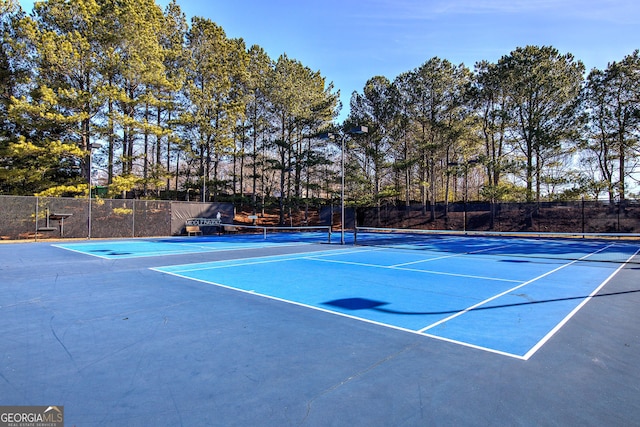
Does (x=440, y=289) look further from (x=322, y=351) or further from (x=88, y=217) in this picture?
(x=88, y=217)

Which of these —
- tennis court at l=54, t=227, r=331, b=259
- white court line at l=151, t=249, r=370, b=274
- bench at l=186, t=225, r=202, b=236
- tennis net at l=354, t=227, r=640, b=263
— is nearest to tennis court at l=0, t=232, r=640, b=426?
white court line at l=151, t=249, r=370, b=274

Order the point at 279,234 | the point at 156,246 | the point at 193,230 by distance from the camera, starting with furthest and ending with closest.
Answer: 1. the point at 279,234
2. the point at 193,230
3. the point at 156,246

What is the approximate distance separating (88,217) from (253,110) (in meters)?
17.3

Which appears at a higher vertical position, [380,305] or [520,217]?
[520,217]

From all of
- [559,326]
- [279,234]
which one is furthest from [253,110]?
[559,326]

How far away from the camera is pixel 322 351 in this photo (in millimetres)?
3889

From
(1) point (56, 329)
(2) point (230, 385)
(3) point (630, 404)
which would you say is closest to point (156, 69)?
(1) point (56, 329)

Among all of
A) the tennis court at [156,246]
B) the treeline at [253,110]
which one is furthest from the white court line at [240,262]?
the treeline at [253,110]

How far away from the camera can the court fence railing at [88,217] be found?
18.8 meters

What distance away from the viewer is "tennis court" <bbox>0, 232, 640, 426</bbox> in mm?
2738

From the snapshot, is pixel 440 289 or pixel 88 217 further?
pixel 88 217

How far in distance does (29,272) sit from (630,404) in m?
11.5

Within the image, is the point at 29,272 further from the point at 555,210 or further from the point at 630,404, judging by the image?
the point at 555,210

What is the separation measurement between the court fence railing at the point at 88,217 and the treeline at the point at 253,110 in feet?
7.16
